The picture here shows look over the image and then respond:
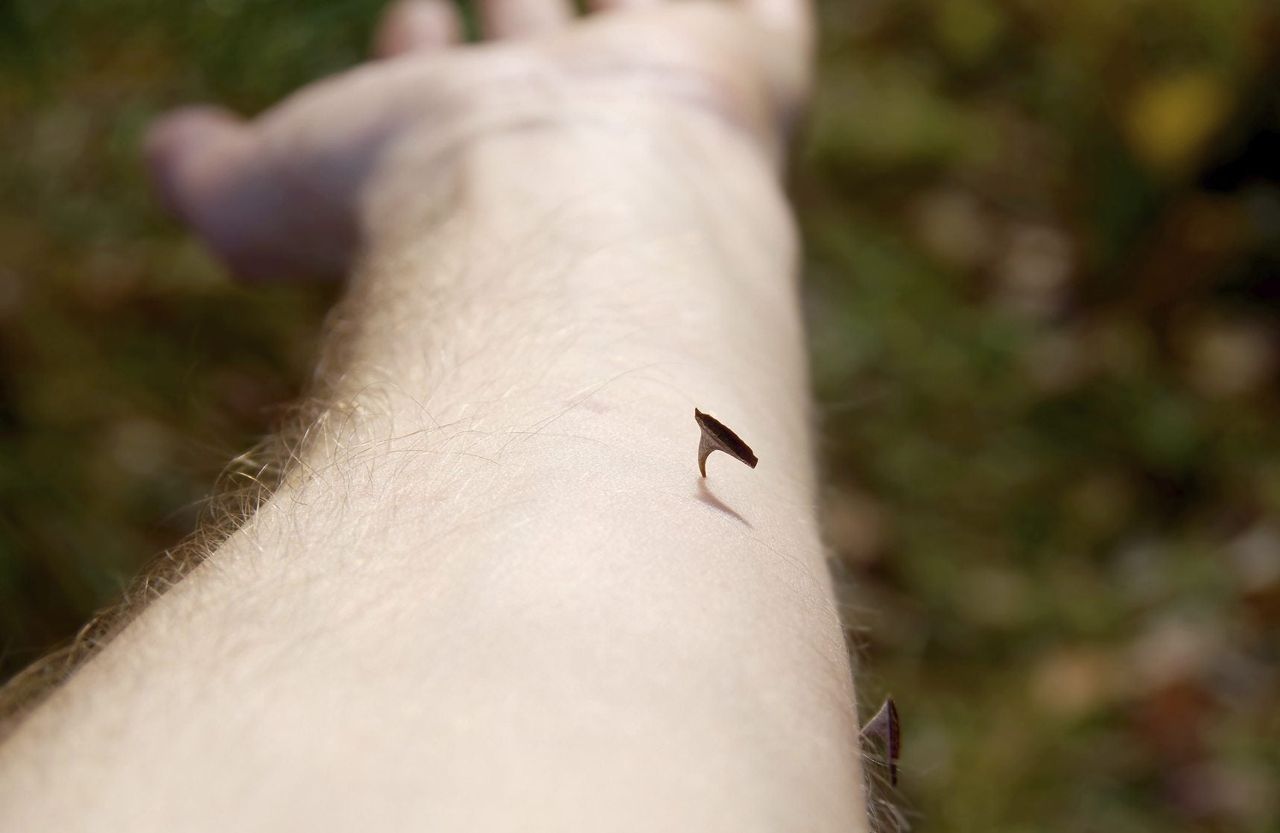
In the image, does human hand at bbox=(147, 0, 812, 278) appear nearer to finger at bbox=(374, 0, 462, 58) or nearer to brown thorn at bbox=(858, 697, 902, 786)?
finger at bbox=(374, 0, 462, 58)

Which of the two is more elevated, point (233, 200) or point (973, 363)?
point (233, 200)

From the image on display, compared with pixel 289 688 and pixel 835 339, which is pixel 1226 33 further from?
pixel 289 688

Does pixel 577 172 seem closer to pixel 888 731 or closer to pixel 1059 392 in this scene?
pixel 888 731

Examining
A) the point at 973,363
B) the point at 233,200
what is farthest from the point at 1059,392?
the point at 233,200

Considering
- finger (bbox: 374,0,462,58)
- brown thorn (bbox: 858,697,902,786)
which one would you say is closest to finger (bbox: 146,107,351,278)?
finger (bbox: 374,0,462,58)

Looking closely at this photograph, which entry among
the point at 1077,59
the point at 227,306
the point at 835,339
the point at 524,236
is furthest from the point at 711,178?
the point at 1077,59

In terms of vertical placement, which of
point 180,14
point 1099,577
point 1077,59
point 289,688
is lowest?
point 1099,577
